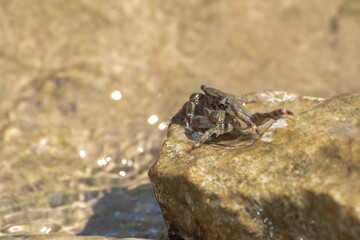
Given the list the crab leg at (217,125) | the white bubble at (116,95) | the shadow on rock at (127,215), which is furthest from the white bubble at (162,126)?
the crab leg at (217,125)

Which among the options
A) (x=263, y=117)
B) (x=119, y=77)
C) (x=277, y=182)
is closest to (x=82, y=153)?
(x=119, y=77)

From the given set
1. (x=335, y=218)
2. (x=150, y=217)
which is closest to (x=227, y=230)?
(x=335, y=218)

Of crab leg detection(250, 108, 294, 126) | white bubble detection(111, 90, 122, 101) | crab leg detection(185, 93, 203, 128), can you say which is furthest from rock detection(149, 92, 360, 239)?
white bubble detection(111, 90, 122, 101)

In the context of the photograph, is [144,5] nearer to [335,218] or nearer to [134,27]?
[134,27]

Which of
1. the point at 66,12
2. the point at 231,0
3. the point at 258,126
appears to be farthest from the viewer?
the point at 231,0

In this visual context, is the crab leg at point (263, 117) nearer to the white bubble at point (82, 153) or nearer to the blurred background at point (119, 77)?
the blurred background at point (119, 77)

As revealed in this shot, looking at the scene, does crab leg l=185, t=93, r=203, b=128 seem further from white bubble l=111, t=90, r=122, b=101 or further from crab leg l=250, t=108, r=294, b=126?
white bubble l=111, t=90, r=122, b=101

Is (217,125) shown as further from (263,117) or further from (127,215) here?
(127,215)

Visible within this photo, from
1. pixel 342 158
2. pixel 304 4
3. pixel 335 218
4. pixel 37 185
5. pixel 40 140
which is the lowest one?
pixel 335 218
